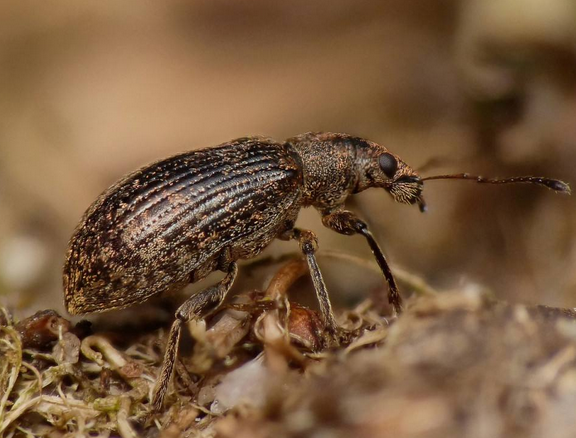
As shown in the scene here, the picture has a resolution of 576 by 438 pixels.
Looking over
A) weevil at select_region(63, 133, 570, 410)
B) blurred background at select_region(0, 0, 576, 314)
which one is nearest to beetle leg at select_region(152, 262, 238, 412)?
weevil at select_region(63, 133, 570, 410)

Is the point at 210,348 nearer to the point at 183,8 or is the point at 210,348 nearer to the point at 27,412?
the point at 27,412

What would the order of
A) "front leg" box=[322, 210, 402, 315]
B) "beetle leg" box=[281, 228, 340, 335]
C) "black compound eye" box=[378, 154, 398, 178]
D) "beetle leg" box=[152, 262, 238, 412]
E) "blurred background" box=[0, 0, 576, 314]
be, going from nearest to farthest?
"beetle leg" box=[152, 262, 238, 412] → "beetle leg" box=[281, 228, 340, 335] → "front leg" box=[322, 210, 402, 315] → "black compound eye" box=[378, 154, 398, 178] → "blurred background" box=[0, 0, 576, 314]

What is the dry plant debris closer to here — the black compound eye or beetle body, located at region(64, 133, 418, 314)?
beetle body, located at region(64, 133, 418, 314)

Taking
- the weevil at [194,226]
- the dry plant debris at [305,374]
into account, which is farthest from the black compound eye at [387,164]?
the dry plant debris at [305,374]

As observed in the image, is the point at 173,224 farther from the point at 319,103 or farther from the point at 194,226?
the point at 319,103

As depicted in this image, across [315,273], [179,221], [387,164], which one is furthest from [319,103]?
[179,221]
